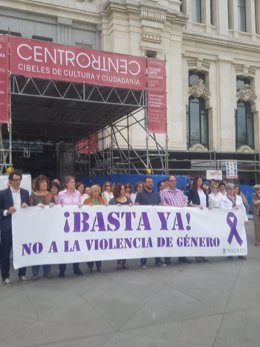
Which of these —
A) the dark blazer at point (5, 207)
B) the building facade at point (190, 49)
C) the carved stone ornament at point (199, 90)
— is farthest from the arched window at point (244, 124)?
the dark blazer at point (5, 207)

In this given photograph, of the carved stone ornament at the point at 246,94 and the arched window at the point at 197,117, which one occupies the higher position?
the carved stone ornament at the point at 246,94

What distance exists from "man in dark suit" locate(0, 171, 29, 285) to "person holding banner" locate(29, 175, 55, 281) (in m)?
0.19

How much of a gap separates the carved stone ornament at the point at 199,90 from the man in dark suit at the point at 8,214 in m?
20.9

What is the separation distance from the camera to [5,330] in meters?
4.49

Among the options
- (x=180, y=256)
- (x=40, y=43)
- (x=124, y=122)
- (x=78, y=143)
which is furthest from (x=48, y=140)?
(x=180, y=256)

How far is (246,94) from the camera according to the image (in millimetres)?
27984

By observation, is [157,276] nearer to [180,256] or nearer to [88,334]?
[180,256]

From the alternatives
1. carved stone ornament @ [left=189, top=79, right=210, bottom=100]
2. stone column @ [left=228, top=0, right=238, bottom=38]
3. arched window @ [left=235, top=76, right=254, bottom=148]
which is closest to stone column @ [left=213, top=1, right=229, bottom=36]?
stone column @ [left=228, top=0, right=238, bottom=38]

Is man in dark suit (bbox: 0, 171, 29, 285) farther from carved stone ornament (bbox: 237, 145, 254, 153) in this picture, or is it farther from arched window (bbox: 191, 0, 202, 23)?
arched window (bbox: 191, 0, 202, 23)

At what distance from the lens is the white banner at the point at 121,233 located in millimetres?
6688

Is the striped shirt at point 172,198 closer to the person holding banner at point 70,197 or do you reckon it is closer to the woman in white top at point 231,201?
the woman in white top at point 231,201

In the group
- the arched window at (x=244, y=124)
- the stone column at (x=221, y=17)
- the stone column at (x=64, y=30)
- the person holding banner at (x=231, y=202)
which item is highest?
the stone column at (x=221, y=17)

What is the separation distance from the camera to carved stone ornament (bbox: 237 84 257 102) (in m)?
27.8

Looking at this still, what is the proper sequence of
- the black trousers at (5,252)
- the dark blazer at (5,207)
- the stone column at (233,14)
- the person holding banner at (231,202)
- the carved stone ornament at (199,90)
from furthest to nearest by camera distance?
the stone column at (233,14) → the carved stone ornament at (199,90) → the person holding banner at (231,202) → the dark blazer at (5,207) → the black trousers at (5,252)
